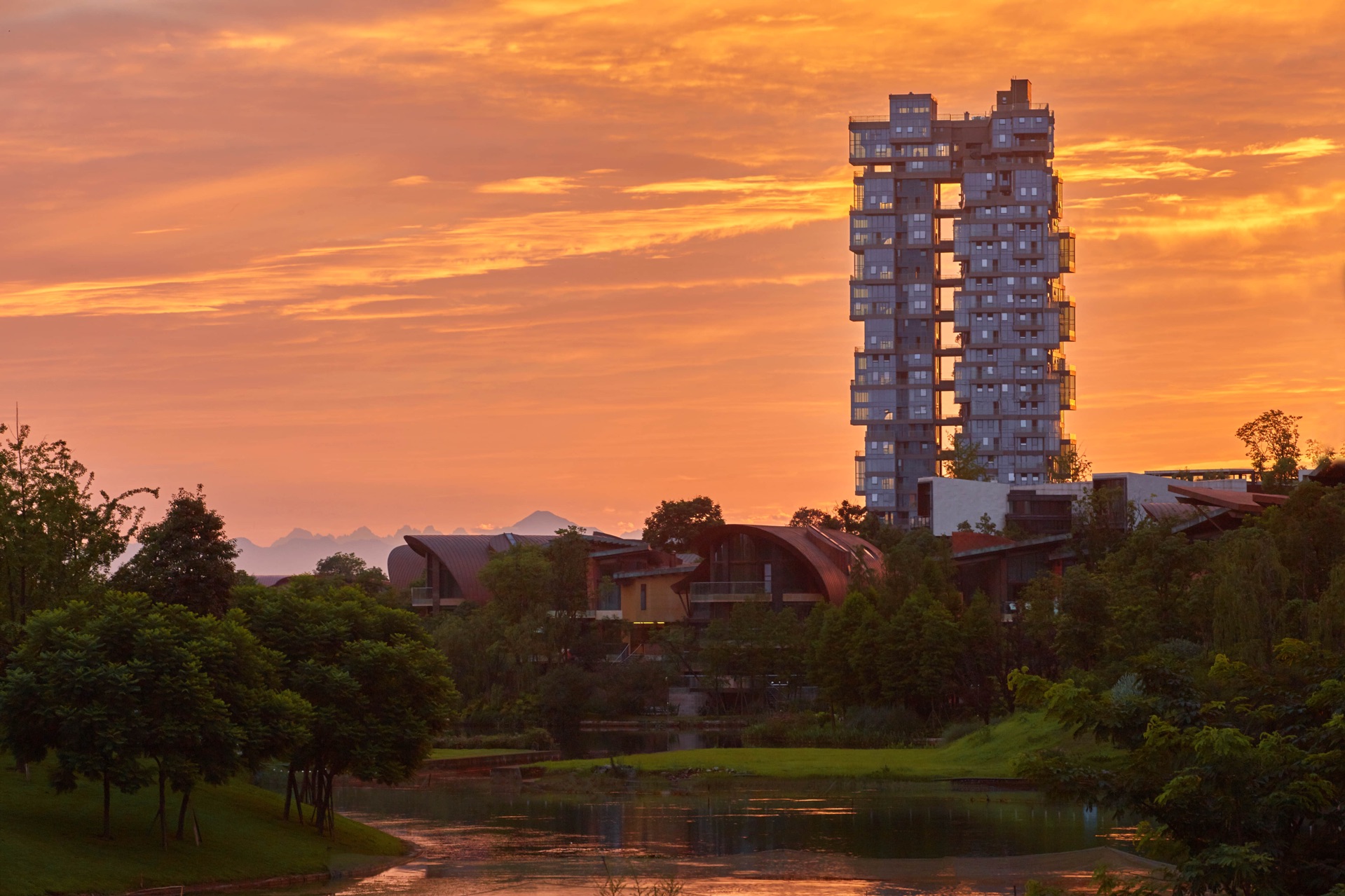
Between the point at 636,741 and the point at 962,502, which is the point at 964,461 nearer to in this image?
the point at 962,502

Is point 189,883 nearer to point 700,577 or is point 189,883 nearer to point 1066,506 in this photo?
point 700,577

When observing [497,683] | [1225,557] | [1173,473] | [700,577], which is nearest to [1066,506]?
[1173,473]

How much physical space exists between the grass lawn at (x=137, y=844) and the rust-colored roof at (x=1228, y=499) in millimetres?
42586

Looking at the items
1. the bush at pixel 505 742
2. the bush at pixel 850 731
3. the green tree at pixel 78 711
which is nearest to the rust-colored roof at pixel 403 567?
the bush at pixel 505 742

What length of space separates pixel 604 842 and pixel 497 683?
4783 centimetres

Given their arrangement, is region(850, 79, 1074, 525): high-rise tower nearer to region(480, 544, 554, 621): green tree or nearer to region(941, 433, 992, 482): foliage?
region(941, 433, 992, 482): foliage

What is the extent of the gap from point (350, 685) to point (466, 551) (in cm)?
8228

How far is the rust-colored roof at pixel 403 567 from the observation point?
14300cm

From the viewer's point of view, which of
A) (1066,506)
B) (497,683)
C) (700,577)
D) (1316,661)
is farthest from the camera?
(1066,506)

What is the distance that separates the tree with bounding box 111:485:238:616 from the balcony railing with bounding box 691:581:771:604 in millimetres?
61554

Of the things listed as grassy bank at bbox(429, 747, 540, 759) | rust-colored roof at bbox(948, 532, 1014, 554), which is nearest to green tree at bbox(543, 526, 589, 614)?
grassy bank at bbox(429, 747, 540, 759)

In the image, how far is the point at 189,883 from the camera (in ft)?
102

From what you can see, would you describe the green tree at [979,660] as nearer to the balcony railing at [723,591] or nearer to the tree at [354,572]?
the balcony railing at [723,591]

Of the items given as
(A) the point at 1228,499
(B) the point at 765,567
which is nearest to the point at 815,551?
(B) the point at 765,567
